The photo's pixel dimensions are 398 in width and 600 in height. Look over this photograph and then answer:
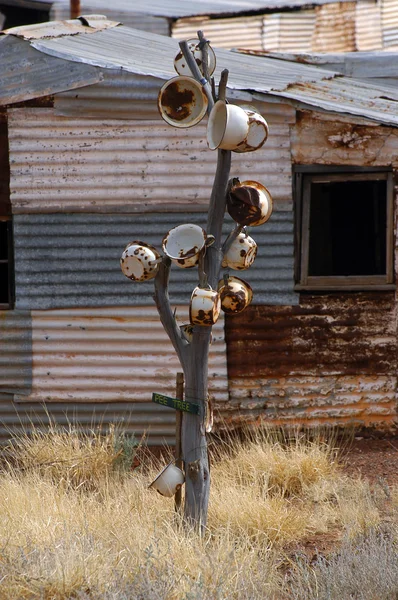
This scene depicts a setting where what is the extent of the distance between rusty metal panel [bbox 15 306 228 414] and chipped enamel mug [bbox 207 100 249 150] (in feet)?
11.0

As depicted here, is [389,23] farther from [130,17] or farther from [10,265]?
[10,265]

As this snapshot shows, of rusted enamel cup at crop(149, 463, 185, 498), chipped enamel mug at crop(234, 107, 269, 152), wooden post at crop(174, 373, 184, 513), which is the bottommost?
rusted enamel cup at crop(149, 463, 185, 498)

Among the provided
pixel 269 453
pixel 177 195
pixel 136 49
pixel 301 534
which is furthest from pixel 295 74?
pixel 301 534

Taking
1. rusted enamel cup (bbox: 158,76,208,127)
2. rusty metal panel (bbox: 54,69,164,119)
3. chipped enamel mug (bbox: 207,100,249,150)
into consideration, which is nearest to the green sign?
chipped enamel mug (bbox: 207,100,249,150)

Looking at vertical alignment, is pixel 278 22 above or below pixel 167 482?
above

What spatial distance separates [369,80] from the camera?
1123 centimetres

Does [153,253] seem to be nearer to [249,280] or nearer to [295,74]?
[249,280]

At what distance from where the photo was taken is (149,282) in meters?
8.14

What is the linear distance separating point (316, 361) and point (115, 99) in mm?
3132

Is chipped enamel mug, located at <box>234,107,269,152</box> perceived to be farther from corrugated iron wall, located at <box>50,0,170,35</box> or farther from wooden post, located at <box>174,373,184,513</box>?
corrugated iron wall, located at <box>50,0,170,35</box>

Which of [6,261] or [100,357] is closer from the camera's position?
[100,357]

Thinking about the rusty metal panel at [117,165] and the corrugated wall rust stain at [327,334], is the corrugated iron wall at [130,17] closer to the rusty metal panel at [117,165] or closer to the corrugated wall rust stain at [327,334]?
the rusty metal panel at [117,165]

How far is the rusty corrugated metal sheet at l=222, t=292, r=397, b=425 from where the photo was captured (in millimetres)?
8031

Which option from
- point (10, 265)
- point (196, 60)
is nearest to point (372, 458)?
point (10, 265)
